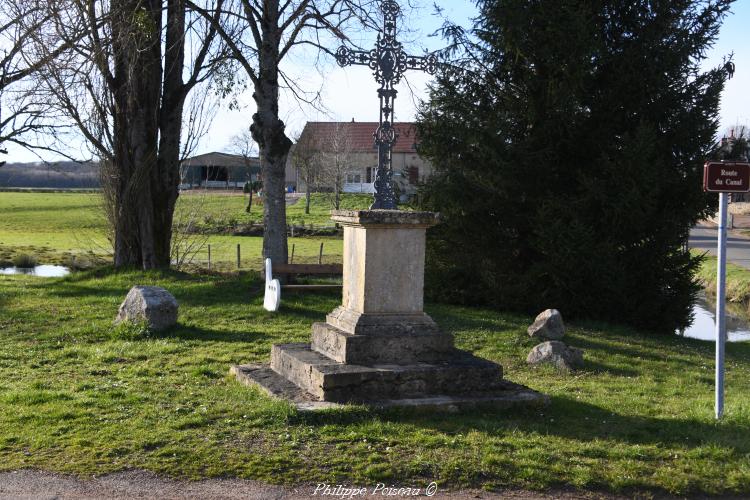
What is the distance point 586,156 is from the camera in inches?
558

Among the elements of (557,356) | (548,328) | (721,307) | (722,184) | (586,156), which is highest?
(586,156)

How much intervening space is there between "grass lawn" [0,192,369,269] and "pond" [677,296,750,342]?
1217 centimetres

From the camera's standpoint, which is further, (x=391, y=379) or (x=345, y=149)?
(x=345, y=149)

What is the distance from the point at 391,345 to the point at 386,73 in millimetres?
2783

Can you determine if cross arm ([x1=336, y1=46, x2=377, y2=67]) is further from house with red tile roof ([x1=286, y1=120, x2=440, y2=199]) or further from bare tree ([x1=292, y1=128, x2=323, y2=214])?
bare tree ([x1=292, y1=128, x2=323, y2=214])

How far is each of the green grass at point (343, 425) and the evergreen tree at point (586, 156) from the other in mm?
2843

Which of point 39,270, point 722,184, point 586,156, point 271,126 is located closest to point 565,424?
point 722,184

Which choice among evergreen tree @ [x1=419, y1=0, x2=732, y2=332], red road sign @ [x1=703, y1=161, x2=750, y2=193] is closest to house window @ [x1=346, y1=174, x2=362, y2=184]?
evergreen tree @ [x1=419, y1=0, x2=732, y2=332]

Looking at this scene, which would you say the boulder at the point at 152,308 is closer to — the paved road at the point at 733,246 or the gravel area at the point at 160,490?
the gravel area at the point at 160,490

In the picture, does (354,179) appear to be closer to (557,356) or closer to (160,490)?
(557,356)

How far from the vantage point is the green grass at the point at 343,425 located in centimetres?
582

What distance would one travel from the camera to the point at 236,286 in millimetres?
15328

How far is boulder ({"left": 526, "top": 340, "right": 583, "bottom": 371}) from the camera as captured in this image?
1009cm

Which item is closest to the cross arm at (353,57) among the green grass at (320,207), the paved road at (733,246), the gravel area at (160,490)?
the gravel area at (160,490)
